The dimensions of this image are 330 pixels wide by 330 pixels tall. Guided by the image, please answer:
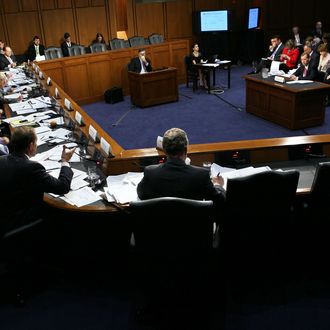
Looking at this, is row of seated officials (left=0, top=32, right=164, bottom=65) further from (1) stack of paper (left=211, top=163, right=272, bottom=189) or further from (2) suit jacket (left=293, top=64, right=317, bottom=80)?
(1) stack of paper (left=211, top=163, right=272, bottom=189)

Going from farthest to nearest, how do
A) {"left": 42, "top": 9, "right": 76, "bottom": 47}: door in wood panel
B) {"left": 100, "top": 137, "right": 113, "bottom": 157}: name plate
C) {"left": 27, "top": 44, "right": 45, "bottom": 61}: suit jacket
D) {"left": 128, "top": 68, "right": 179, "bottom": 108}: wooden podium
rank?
1. {"left": 42, "top": 9, "right": 76, "bottom": 47}: door in wood panel
2. {"left": 27, "top": 44, "right": 45, "bottom": 61}: suit jacket
3. {"left": 128, "top": 68, "right": 179, "bottom": 108}: wooden podium
4. {"left": 100, "top": 137, "right": 113, "bottom": 157}: name plate

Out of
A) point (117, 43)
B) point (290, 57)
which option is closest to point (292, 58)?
point (290, 57)

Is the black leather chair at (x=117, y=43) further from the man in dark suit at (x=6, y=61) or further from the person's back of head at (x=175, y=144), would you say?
the person's back of head at (x=175, y=144)

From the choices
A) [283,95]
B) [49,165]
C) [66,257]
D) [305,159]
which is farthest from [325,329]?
[283,95]

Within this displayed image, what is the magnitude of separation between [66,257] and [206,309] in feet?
4.22

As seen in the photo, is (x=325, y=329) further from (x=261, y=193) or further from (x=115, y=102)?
(x=115, y=102)

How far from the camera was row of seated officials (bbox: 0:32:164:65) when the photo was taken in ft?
33.5

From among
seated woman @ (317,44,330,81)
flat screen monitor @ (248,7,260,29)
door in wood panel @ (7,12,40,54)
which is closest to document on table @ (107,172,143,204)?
seated woman @ (317,44,330,81)

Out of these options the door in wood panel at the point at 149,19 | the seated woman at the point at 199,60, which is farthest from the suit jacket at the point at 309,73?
the door in wood panel at the point at 149,19

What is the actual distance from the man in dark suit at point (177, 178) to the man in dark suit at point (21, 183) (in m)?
0.72

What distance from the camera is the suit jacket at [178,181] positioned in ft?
8.25

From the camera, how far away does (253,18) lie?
12938 mm

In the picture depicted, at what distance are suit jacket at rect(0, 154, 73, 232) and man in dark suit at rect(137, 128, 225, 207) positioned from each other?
2.30 feet

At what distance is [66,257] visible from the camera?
352 cm
